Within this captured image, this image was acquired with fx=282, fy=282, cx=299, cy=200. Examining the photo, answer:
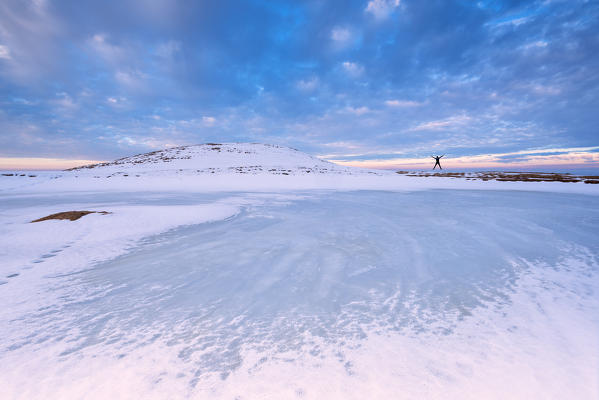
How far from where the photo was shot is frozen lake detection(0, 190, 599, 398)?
2.03 m

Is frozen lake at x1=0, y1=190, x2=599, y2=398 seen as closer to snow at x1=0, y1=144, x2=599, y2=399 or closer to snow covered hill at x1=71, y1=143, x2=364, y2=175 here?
snow at x1=0, y1=144, x2=599, y2=399

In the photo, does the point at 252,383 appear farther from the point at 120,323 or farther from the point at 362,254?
the point at 362,254

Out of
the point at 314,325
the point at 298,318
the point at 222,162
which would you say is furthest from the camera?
the point at 222,162

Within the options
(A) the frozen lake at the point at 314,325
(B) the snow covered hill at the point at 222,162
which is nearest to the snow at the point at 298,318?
(A) the frozen lake at the point at 314,325

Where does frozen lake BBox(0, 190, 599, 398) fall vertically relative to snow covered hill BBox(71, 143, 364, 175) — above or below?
below

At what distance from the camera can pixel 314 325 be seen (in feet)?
8.96

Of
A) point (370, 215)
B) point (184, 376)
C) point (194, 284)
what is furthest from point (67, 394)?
point (370, 215)

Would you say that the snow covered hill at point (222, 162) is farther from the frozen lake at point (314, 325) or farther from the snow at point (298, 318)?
the frozen lake at point (314, 325)

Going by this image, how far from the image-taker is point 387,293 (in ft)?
11.3

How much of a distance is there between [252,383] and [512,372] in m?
1.92

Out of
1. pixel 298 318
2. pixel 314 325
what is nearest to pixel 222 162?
pixel 298 318

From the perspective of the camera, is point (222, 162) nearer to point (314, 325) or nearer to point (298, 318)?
point (298, 318)

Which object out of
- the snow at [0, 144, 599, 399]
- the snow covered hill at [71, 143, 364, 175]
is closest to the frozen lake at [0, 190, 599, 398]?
the snow at [0, 144, 599, 399]

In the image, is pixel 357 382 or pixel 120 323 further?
pixel 120 323
